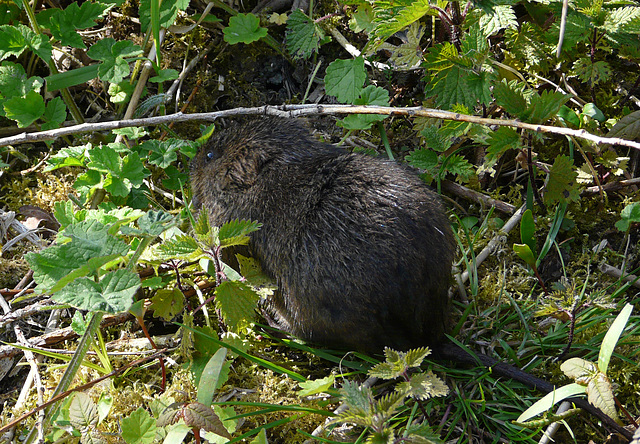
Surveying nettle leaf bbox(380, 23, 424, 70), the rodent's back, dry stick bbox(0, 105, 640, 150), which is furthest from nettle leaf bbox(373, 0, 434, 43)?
the rodent's back

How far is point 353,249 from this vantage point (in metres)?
2.60

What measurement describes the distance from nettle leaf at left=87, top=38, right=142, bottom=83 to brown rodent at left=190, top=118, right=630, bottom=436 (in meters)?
1.15

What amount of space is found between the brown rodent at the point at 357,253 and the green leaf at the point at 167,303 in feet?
1.57

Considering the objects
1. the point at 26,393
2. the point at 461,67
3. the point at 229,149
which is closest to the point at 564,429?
the point at 461,67

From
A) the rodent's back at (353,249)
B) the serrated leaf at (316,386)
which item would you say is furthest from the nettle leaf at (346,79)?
the serrated leaf at (316,386)

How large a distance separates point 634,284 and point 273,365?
7.16ft

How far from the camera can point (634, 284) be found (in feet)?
10.7

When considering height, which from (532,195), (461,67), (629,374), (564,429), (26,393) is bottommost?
(26,393)

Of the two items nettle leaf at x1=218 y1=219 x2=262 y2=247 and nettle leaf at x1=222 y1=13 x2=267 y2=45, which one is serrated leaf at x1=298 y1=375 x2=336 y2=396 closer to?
nettle leaf at x1=218 y1=219 x2=262 y2=247

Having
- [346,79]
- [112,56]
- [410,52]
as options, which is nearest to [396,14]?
[410,52]

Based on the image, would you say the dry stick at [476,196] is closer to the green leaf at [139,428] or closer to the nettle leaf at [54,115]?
the green leaf at [139,428]

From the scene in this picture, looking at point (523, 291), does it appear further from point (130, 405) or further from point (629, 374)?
point (130, 405)

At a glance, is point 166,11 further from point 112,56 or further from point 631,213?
point 631,213

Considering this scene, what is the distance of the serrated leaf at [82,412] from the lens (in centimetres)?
245
